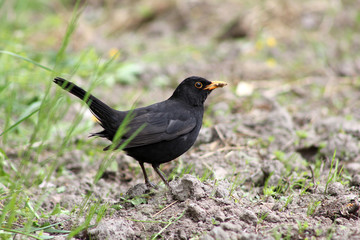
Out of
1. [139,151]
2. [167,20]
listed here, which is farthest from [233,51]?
[139,151]

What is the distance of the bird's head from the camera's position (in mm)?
4691

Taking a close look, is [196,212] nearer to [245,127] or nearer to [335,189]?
[335,189]

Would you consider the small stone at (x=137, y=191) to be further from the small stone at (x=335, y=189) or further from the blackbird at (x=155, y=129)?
the small stone at (x=335, y=189)

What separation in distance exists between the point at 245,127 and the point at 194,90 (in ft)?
3.92

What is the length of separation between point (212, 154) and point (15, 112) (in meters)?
2.42

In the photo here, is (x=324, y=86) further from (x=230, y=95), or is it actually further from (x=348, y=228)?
(x=348, y=228)

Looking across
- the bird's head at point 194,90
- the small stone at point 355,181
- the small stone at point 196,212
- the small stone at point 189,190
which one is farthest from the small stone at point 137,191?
the small stone at point 355,181

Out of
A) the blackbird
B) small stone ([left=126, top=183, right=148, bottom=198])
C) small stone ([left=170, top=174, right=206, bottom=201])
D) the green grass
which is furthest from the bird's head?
small stone ([left=170, top=174, right=206, bottom=201])

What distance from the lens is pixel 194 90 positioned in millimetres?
4715

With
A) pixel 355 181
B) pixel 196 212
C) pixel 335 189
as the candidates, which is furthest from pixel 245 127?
pixel 196 212

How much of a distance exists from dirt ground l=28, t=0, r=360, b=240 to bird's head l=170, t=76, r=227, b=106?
2.02ft

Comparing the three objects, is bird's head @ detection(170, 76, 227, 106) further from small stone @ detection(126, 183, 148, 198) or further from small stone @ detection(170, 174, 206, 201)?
small stone @ detection(170, 174, 206, 201)

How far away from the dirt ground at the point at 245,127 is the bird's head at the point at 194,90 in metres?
0.61

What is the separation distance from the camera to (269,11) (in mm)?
9258
